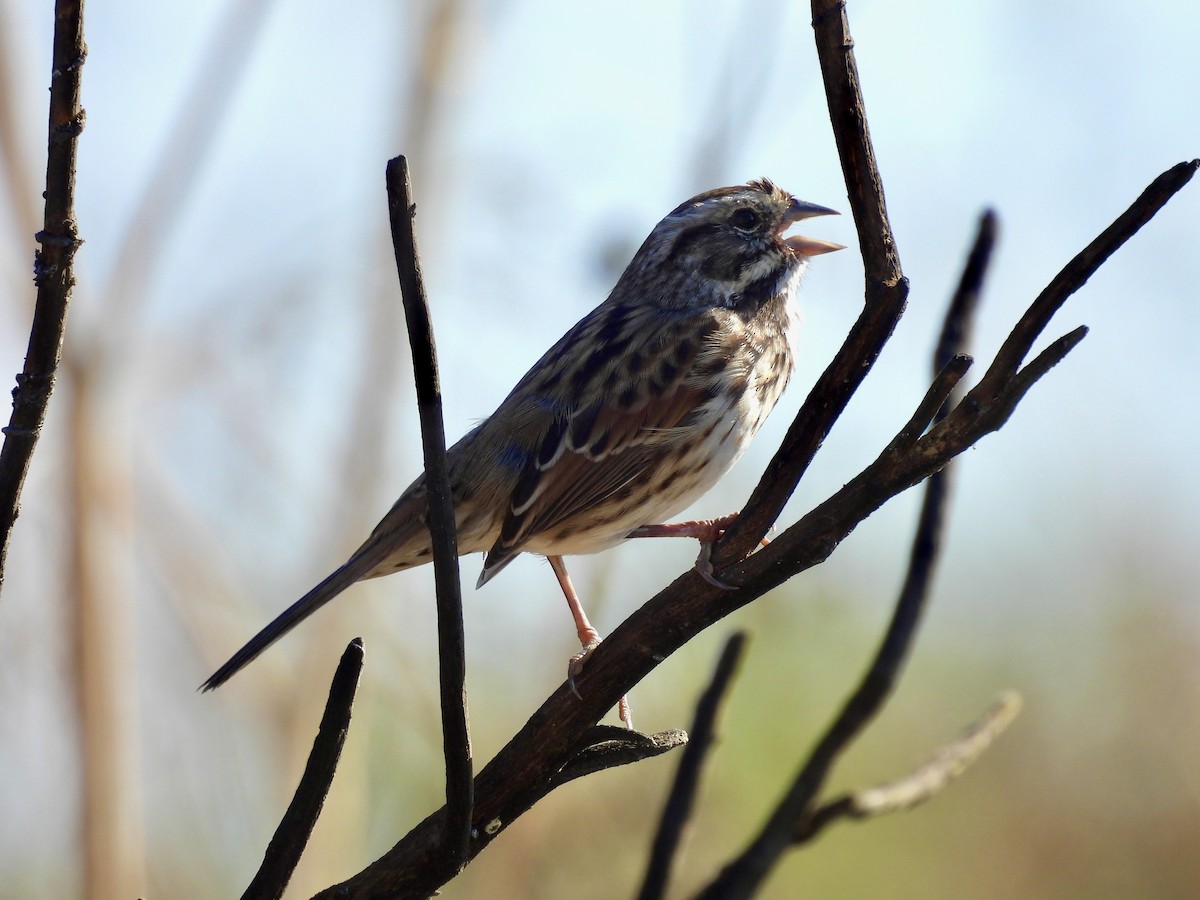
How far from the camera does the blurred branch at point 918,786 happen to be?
3.06 m

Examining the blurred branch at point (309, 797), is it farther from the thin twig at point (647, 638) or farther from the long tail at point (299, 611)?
the long tail at point (299, 611)

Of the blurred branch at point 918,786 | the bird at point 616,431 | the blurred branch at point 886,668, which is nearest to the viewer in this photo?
the blurred branch at point 886,668

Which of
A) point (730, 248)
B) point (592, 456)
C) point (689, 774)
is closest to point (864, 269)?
point (689, 774)

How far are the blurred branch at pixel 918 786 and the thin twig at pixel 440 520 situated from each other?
1.36 metres

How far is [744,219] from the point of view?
5.02m

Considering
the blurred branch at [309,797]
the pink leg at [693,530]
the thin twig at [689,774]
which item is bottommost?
the thin twig at [689,774]

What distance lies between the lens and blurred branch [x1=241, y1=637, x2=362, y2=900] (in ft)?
6.10

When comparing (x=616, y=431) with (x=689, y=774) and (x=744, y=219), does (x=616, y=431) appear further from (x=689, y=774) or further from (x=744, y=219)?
(x=689, y=774)

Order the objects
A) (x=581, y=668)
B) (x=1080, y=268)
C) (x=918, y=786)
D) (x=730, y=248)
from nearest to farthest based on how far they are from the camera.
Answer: (x=1080, y=268), (x=581, y=668), (x=918, y=786), (x=730, y=248)

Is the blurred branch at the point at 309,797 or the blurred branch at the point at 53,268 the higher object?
the blurred branch at the point at 53,268

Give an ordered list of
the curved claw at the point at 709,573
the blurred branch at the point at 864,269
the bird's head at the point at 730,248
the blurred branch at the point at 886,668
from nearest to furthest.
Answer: the blurred branch at the point at 864,269, the curved claw at the point at 709,573, the blurred branch at the point at 886,668, the bird's head at the point at 730,248

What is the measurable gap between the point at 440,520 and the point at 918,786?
1835mm

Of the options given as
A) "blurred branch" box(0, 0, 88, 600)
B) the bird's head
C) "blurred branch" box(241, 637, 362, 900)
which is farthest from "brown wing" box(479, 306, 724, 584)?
"blurred branch" box(0, 0, 88, 600)

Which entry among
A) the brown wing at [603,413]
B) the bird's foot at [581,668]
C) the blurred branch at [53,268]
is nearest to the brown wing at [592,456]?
the brown wing at [603,413]
